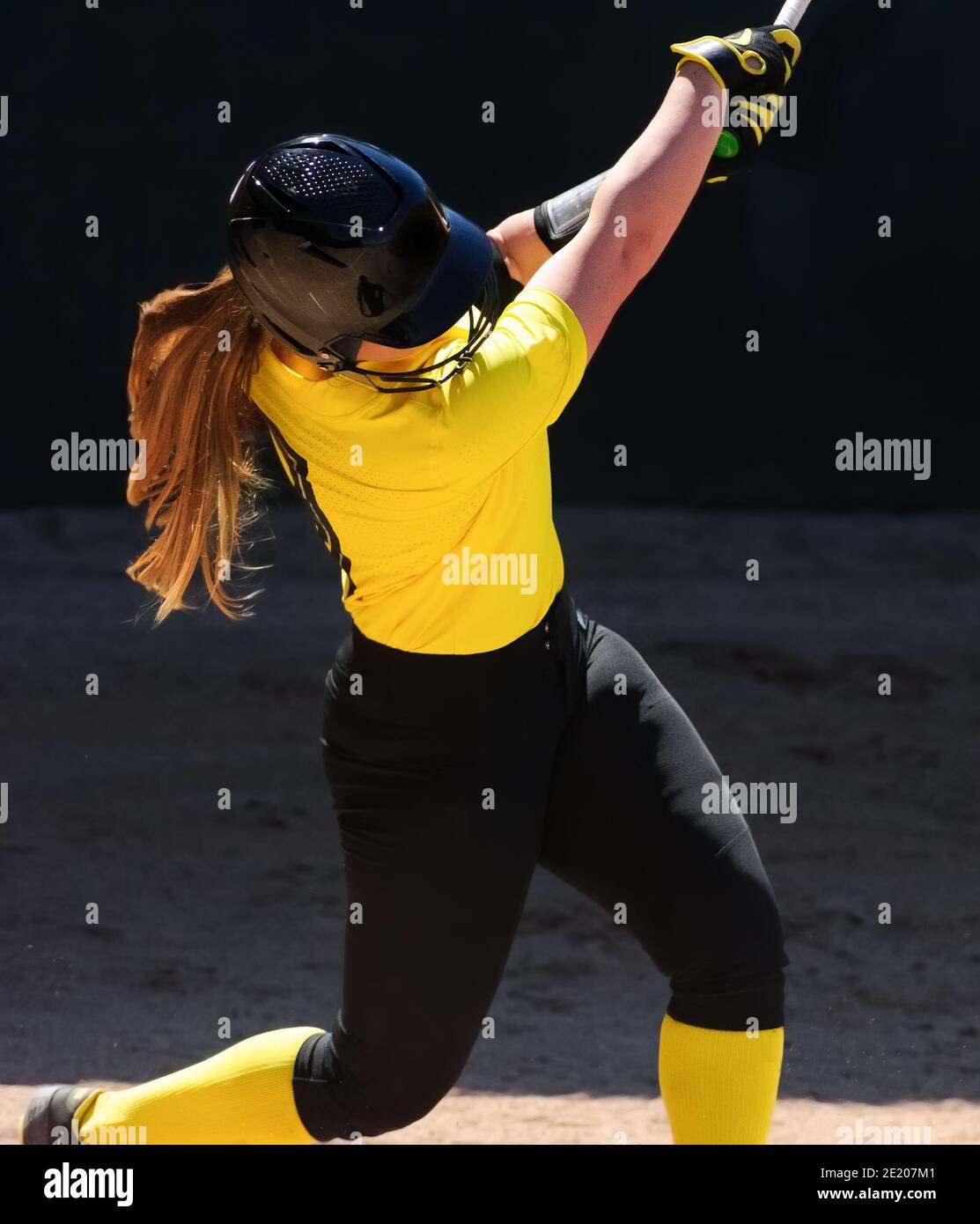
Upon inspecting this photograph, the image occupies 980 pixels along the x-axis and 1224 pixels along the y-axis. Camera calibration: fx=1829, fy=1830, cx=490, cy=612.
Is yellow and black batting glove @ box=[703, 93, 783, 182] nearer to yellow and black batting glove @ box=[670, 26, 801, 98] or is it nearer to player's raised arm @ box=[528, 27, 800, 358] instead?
yellow and black batting glove @ box=[670, 26, 801, 98]

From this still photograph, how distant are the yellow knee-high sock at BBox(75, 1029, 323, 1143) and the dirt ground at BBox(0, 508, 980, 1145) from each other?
78 cm

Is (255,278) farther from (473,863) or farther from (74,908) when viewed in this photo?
(74,908)

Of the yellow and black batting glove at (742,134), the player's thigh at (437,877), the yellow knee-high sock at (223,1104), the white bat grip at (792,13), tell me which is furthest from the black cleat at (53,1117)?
the white bat grip at (792,13)

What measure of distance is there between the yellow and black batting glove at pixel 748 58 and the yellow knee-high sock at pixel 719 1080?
112 cm

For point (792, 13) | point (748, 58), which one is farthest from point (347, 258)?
point (792, 13)

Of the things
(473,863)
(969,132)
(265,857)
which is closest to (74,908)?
(265,857)

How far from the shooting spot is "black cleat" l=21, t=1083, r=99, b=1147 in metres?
2.45

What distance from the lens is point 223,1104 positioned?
92.2 inches

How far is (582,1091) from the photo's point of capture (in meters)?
3.21

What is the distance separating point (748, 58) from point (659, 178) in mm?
233

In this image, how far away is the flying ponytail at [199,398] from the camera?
2051 mm

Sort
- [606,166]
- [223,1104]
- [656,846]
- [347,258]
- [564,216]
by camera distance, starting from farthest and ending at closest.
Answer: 1. [606,166]
2. [564,216]
3. [223,1104]
4. [656,846]
5. [347,258]

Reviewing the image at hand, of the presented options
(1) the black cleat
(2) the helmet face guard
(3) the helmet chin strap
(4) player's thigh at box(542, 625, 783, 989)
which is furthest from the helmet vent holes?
(1) the black cleat

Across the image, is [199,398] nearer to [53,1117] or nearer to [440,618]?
[440,618]
